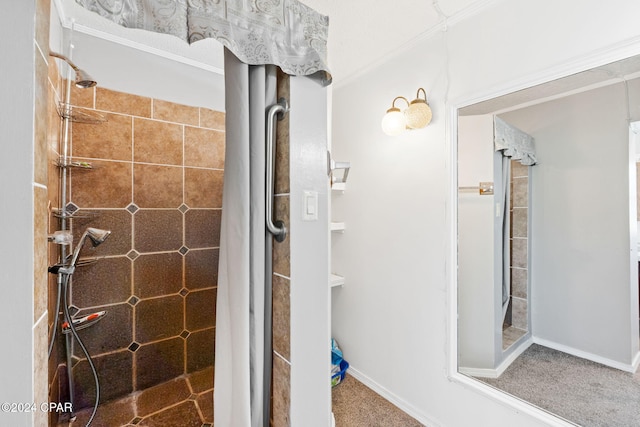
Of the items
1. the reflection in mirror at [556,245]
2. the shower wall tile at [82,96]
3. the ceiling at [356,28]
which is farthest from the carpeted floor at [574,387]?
the shower wall tile at [82,96]

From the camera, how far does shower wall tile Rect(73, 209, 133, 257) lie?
5.35 ft

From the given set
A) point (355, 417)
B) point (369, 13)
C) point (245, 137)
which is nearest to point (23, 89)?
point (245, 137)

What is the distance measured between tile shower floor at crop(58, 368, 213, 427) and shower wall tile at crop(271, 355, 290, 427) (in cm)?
73

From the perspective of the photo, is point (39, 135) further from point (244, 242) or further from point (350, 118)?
point (350, 118)

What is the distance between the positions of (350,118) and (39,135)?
1.92 meters

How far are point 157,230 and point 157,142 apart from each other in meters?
0.60

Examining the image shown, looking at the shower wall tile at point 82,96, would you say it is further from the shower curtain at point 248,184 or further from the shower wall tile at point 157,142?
the shower curtain at point 248,184

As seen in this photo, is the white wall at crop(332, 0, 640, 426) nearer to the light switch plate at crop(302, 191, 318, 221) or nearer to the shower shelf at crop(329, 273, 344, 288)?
the shower shelf at crop(329, 273, 344, 288)

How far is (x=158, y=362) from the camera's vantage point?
6.17ft

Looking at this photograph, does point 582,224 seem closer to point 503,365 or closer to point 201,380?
point 503,365

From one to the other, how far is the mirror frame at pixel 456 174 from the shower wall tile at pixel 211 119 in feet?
5.32

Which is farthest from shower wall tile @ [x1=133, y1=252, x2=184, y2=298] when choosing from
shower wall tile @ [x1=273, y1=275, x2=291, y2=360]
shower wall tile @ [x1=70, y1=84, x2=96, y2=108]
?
shower wall tile @ [x1=273, y1=275, x2=291, y2=360]

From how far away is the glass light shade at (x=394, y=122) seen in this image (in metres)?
1.75

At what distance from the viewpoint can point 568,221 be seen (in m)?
1.32
